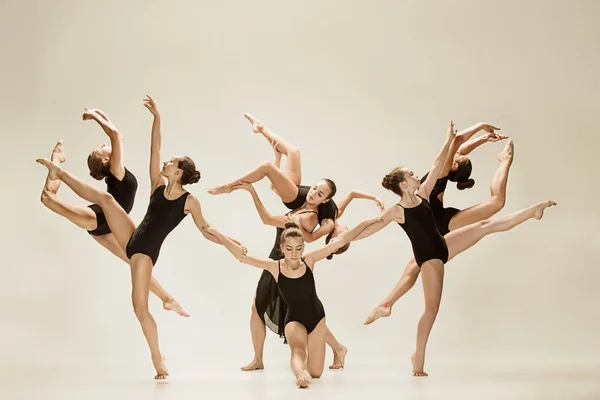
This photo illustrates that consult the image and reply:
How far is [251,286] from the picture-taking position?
9594mm

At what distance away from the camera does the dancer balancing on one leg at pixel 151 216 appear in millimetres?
6453

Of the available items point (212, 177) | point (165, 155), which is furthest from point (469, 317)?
point (165, 155)

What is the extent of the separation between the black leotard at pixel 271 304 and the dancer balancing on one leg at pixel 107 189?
67 cm

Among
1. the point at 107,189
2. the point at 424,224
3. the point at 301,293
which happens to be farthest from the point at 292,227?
the point at 107,189

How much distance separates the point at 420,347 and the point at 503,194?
1.51 meters

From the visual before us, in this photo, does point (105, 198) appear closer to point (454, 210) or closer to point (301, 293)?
point (301, 293)

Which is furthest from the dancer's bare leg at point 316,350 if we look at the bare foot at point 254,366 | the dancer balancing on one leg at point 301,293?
the bare foot at point 254,366

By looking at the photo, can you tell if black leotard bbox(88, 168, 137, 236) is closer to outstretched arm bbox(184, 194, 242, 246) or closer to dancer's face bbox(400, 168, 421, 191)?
outstretched arm bbox(184, 194, 242, 246)

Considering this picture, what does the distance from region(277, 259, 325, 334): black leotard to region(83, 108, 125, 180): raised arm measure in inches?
61.4

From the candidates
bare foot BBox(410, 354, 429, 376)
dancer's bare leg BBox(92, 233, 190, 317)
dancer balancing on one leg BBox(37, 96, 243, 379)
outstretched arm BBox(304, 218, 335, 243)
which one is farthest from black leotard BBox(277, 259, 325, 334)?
dancer's bare leg BBox(92, 233, 190, 317)

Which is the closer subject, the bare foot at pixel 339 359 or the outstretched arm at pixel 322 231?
the outstretched arm at pixel 322 231

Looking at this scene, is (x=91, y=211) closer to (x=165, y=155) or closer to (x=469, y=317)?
(x=165, y=155)

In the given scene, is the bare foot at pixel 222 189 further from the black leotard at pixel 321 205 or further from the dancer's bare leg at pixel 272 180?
the black leotard at pixel 321 205

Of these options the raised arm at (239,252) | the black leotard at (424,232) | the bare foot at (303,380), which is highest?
the black leotard at (424,232)
